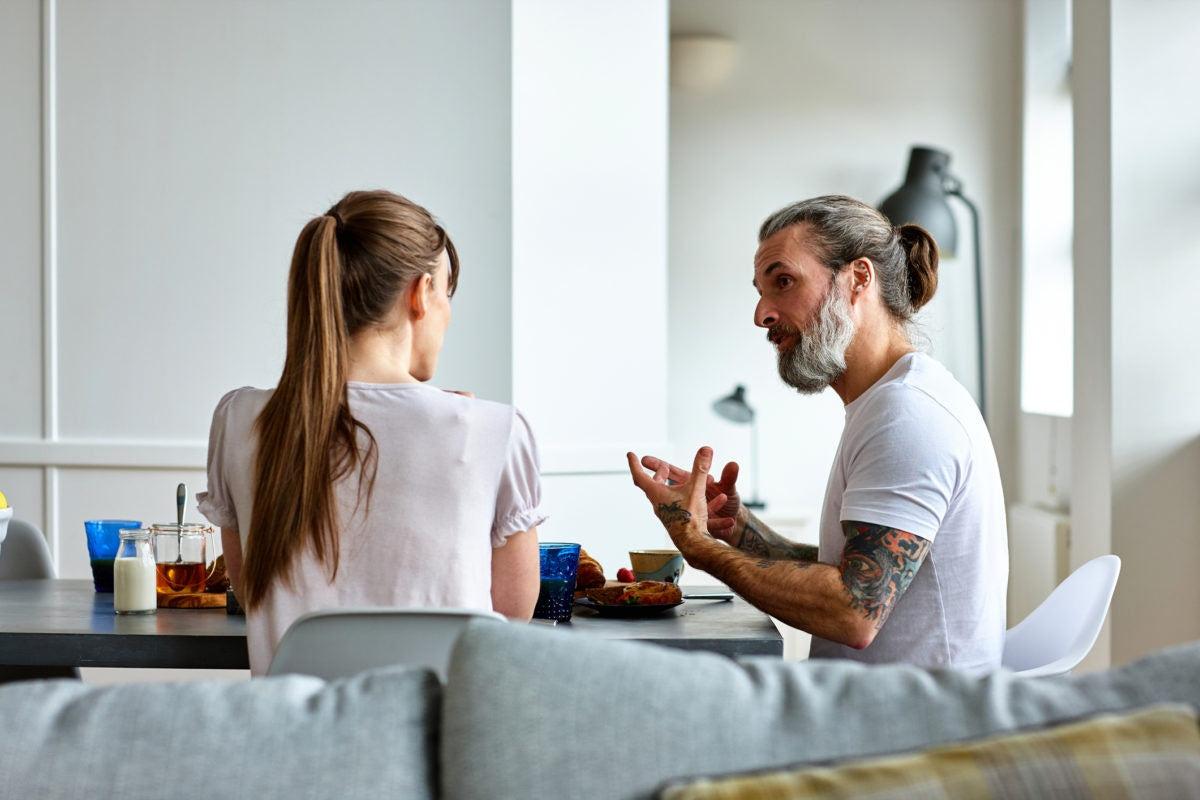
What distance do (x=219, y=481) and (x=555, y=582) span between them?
1.68 feet

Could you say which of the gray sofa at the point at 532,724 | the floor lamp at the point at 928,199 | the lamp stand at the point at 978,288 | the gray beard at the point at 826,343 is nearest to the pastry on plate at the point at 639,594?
the gray beard at the point at 826,343

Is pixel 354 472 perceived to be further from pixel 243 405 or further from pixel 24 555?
pixel 24 555

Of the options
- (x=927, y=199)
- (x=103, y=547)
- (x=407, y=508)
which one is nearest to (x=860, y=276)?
(x=407, y=508)

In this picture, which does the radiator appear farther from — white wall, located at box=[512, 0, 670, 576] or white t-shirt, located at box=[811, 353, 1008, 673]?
white t-shirt, located at box=[811, 353, 1008, 673]

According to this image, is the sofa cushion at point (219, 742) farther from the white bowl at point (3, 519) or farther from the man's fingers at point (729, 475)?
the man's fingers at point (729, 475)

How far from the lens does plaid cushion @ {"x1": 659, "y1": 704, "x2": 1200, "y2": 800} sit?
2.93ft

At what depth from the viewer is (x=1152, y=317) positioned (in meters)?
3.48

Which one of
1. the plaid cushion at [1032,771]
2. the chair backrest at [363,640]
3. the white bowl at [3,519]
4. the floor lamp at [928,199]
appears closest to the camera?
the plaid cushion at [1032,771]

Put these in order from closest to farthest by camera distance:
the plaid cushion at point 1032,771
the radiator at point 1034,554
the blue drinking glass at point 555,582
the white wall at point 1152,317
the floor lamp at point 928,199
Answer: the plaid cushion at point 1032,771 → the blue drinking glass at point 555,582 → the white wall at point 1152,317 → the radiator at point 1034,554 → the floor lamp at point 928,199

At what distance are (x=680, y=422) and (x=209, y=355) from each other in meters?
1.98

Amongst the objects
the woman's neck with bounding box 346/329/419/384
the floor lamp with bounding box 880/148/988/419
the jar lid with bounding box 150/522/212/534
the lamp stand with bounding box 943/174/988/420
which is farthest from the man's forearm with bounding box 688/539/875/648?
the lamp stand with bounding box 943/174/988/420

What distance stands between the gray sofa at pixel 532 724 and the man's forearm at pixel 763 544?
1165 mm

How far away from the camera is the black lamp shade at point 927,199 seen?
445 cm

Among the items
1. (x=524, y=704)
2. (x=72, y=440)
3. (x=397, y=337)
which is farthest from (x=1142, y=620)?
(x=72, y=440)
